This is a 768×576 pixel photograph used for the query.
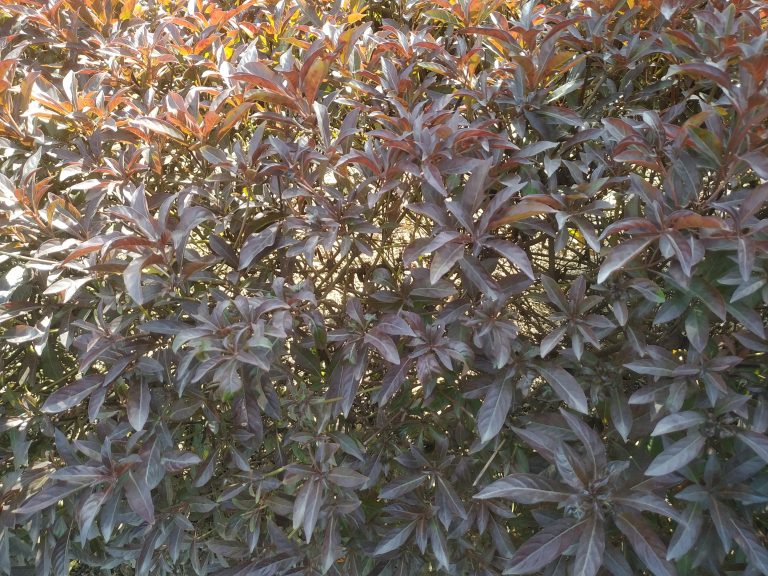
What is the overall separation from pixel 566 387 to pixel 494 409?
0.68ft

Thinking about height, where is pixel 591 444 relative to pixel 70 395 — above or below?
above

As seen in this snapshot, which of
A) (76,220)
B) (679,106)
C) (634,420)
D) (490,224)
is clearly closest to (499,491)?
(634,420)

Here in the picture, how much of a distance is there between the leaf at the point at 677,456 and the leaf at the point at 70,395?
1.58 meters

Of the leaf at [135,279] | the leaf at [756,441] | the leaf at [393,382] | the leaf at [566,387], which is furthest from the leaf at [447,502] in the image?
the leaf at [135,279]

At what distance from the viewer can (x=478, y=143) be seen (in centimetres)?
196

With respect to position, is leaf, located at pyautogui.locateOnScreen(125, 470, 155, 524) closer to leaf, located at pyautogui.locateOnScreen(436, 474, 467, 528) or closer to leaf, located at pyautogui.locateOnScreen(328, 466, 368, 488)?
leaf, located at pyautogui.locateOnScreen(328, 466, 368, 488)

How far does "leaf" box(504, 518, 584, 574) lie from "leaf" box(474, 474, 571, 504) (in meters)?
0.08

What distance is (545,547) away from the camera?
170cm

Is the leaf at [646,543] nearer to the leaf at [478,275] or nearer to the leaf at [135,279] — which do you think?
the leaf at [478,275]

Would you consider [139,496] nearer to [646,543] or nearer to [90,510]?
[90,510]

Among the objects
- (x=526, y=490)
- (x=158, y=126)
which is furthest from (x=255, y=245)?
(x=526, y=490)

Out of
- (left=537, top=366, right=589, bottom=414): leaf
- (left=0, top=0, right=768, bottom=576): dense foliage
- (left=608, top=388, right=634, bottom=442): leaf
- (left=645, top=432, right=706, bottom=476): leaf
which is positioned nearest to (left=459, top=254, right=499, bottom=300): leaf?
(left=0, top=0, right=768, bottom=576): dense foliage

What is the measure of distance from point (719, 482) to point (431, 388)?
792 mm

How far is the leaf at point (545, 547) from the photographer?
5.53 ft
